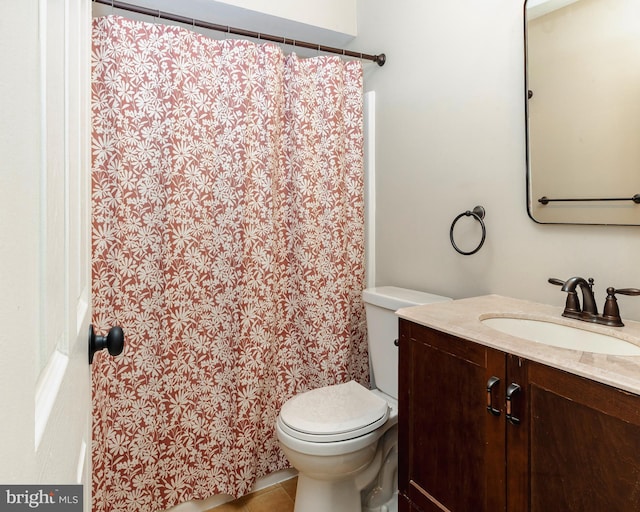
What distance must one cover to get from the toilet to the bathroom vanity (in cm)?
23

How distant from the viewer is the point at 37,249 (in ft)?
0.99

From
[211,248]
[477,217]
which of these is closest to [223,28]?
[211,248]

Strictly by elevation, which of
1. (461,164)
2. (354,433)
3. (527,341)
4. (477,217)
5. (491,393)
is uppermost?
(461,164)

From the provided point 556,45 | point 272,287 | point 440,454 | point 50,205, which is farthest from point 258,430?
point 556,45

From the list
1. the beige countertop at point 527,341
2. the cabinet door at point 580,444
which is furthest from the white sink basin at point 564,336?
the cabinet door at point 580,444

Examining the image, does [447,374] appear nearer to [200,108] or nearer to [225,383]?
[225,383]

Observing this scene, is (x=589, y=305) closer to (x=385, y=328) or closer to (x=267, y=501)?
(x=385, y=328)

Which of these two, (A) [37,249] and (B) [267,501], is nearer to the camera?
(A) [37,249]

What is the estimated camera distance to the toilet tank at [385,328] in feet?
5.64

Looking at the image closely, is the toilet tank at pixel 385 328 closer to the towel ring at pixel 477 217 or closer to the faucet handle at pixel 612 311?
the towel ring at pixel 477 217

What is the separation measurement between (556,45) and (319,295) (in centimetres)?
135

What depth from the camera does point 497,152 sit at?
1498 millimetres

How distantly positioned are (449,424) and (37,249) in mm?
1072

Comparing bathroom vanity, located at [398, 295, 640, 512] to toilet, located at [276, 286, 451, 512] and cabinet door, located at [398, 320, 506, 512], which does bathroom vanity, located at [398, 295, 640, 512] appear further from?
toilet, located at [276, 286, 451, 512]
